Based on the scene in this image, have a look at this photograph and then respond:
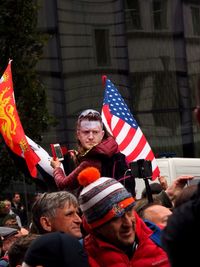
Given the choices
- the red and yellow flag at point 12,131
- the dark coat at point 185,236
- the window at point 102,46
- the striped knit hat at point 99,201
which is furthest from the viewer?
the window at point 102,46

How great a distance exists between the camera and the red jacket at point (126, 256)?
4336 mm

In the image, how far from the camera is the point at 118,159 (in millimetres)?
6641

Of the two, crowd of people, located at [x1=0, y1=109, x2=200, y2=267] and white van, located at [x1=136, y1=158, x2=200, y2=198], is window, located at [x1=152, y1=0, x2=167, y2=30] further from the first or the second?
crowd of people, located at [x1=0, y1=109, x2=200, y2=267]

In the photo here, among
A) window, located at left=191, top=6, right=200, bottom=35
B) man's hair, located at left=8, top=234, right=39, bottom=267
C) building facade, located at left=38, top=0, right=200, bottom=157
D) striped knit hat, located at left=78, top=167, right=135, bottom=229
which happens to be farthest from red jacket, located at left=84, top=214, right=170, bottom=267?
window, located at left=191, top=6, right=200, bottom=35

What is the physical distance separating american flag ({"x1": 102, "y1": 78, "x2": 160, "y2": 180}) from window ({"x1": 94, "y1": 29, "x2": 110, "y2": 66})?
1885 centimetres

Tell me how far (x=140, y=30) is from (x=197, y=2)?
2.71 metres

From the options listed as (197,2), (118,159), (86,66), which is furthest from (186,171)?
(197,2)

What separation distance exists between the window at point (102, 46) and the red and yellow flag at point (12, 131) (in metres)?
19.3

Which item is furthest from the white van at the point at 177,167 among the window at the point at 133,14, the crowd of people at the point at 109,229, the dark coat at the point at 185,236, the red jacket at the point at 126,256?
the window at the point at 133,14

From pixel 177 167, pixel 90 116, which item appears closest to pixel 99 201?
pixel 90 116

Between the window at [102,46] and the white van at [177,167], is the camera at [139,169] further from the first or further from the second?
the window at [102,46]

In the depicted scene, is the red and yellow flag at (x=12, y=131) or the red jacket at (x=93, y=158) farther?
the red and yellow flag at (x=12, y=131)

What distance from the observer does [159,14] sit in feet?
98.4

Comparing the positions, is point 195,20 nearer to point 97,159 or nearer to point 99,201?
point 97,159
